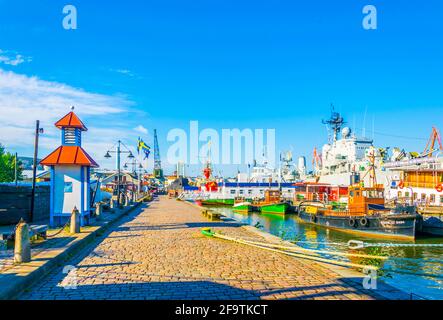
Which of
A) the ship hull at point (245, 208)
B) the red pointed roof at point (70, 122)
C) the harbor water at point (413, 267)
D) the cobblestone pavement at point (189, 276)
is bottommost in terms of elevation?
the harbor water at point (413, 267)

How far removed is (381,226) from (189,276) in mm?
22684

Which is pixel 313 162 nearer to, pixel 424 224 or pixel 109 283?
pixel 424 224

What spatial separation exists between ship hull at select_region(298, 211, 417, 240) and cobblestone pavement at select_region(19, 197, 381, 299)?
57.7 ft

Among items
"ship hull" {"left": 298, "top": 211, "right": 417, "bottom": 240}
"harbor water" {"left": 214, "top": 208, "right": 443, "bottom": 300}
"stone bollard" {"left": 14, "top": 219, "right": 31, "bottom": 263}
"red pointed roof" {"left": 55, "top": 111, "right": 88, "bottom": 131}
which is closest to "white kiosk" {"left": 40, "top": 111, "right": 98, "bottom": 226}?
"red pointed roof" {"left": 55, "top": 111, "right": 88, "bottom": 131}

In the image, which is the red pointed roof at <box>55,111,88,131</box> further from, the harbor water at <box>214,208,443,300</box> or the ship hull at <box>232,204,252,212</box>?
the ship hull at <box>232,204,252,212</box>

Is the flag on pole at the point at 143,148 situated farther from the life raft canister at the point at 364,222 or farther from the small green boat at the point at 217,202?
the life raft canister at the point at 364,222

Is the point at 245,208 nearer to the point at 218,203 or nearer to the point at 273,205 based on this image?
the point at 273,205

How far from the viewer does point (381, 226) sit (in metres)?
27.0

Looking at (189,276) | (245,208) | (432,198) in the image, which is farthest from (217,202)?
(189,276)

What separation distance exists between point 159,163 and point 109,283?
151713mm

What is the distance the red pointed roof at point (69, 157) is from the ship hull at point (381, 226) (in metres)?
21.3

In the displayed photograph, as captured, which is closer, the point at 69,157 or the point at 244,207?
the point at 69,157

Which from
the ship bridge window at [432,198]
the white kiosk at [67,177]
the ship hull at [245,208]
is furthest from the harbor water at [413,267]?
the ship hull at [245,208]

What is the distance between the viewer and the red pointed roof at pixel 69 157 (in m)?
16.6
